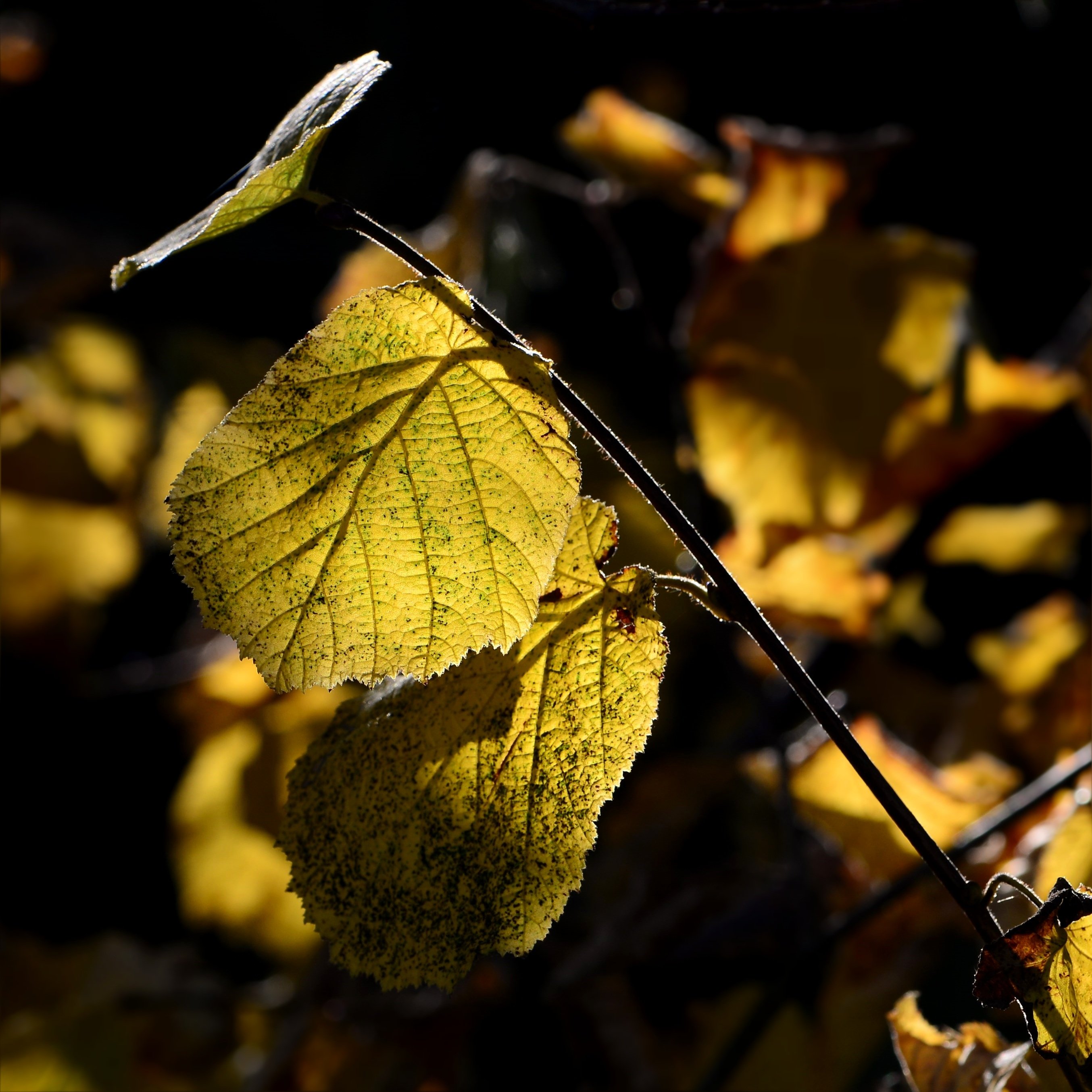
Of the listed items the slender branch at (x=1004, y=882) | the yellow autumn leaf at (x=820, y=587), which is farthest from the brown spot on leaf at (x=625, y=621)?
the yellow autumn leaf at (x=820, y=587)

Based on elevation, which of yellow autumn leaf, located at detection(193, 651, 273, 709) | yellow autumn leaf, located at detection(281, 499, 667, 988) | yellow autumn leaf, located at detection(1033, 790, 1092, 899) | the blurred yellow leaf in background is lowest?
yellow autumn leaf, located at detection(1033, 790, 1092, 899)

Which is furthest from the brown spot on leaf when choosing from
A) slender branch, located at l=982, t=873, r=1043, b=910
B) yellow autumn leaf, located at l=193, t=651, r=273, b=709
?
yellow autumn leaf, located at l=193, t=651, r=273, b=709

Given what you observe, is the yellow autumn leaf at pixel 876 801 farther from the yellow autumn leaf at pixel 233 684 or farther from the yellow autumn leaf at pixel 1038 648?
the yellow autumn leaf at pixel 233 684

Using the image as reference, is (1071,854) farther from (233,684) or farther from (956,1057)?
(233,684)

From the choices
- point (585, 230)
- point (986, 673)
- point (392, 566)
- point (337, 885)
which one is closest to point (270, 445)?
point (392, 566)

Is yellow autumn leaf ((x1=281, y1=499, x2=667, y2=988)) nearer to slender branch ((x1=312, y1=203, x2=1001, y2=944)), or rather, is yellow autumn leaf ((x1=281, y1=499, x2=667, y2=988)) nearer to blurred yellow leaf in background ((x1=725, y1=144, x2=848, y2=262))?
slender branch ((x1=312, y1=203, x2=1001, y2=944))

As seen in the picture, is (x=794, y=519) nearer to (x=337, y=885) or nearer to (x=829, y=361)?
(x=829, y=361)

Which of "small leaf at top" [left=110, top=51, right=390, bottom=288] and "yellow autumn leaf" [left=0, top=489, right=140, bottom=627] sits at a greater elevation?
"small leaf at top" [left=110, top=51, right=390, bottom=288]
